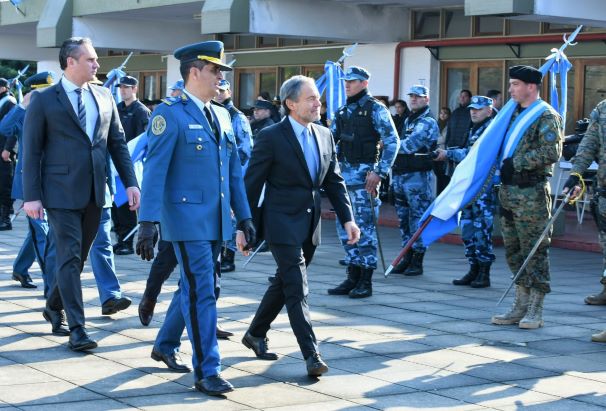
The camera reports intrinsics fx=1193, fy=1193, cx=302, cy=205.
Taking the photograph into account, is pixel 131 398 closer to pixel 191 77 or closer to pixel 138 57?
pixel 191 77

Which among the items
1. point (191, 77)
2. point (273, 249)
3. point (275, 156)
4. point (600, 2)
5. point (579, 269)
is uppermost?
point (600, 2)

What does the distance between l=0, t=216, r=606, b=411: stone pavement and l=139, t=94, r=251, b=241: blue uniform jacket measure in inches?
36.7

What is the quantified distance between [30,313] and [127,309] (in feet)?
2.56

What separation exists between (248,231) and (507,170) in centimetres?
272

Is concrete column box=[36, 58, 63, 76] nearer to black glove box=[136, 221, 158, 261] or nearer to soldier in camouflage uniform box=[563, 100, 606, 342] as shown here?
soldier in camouflage uniform box=[563, 100, 606, 342]

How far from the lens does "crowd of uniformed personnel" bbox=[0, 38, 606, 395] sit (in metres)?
6.79

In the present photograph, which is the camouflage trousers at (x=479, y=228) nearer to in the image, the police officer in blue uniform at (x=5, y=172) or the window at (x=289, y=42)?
the police officer in blue uniform at (x=5, y=172)

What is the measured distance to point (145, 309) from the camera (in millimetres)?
8547

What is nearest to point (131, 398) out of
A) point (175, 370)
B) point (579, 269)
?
point (175, 370)

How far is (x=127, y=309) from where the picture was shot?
958cm

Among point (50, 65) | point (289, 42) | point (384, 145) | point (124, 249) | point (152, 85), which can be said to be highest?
point (289, 42)

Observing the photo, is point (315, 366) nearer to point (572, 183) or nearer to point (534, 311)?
point (534, 311)

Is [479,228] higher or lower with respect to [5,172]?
lower

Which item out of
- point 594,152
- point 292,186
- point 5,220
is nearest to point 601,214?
point 594,152
